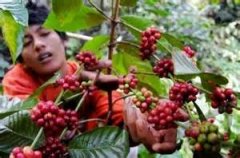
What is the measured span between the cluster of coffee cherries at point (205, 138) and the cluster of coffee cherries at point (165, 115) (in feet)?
0.11

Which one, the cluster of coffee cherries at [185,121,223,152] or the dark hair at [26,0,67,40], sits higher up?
the cluster of coffee cherries at [185,121,223,152]

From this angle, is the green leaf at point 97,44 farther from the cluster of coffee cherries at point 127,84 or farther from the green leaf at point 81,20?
the cluster of coffee cherries at point 127,84

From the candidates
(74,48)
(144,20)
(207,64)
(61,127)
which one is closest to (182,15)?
(207,64)

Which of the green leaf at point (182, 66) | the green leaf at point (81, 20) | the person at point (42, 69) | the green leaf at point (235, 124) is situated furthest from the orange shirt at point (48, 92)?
the green leaf at point (235, 124)

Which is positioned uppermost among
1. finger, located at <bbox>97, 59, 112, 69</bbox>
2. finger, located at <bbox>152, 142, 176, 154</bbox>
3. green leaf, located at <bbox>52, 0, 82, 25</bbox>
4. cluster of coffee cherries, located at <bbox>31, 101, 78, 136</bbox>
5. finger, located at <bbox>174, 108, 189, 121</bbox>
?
green leaf, located at <bbox>52, 0, 82, 25</bbox>

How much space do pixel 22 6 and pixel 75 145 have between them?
19 cm

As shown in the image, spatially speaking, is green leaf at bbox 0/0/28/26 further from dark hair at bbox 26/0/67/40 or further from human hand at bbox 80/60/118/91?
dark hair at bbox 26/0/67/40

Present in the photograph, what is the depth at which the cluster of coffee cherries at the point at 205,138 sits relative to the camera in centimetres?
52

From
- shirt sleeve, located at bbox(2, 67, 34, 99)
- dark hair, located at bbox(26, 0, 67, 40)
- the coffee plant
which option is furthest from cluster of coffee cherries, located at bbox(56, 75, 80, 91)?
dark hair, located at bbox(26, 0, 67, 40)

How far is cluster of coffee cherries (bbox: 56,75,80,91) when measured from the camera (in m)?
0.67

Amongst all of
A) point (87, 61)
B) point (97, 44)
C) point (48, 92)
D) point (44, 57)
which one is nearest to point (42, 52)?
point (44, 57)

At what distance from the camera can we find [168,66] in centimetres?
65

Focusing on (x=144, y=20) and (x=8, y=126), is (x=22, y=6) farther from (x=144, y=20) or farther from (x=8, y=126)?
(x=144, y=20)

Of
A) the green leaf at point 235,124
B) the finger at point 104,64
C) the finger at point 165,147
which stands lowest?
the green leaf at point 235,124
